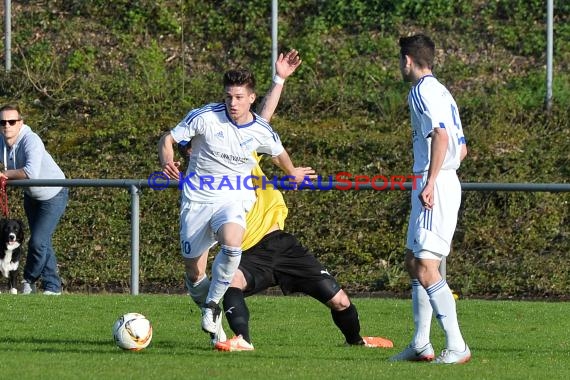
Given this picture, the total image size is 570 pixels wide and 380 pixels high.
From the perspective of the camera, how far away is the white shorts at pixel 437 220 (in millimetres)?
8258

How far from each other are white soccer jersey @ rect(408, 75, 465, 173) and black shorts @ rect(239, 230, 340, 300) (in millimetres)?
1507

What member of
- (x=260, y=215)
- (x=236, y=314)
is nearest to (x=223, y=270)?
(x=236, y=314)

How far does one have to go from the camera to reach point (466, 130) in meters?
18.3

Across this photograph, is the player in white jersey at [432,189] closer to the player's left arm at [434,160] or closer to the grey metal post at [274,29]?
the player's left arm at [434,160]

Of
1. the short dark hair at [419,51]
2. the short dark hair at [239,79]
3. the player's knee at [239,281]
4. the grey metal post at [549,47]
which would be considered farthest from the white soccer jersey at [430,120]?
the grey metal post at [549,47]

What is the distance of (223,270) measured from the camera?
8.99 meters

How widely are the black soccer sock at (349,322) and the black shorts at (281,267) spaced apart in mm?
159

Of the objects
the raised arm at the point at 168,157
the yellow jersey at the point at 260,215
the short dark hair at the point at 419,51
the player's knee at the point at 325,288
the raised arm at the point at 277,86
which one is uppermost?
the short dark hair at the point at 419,51

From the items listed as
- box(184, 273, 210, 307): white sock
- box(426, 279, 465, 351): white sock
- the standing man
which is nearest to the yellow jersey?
box(184, 273, 210, 307): white sock

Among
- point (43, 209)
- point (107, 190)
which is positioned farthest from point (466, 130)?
point (43, 209)

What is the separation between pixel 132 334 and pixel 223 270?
77 centimetres

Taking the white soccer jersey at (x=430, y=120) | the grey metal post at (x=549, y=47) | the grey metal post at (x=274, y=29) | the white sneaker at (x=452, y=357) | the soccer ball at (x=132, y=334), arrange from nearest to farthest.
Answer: the white soccer jersey at (x=430, y=120) < the white sneaker at (x=452, y=357) < the soccer ball at (x=132, y=334) < the grey metal post at (x=549, y=47) < the grey metal post at (x=274, y=29)

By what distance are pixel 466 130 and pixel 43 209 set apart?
22.8ft

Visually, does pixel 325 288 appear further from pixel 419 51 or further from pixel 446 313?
pixel 419 51
